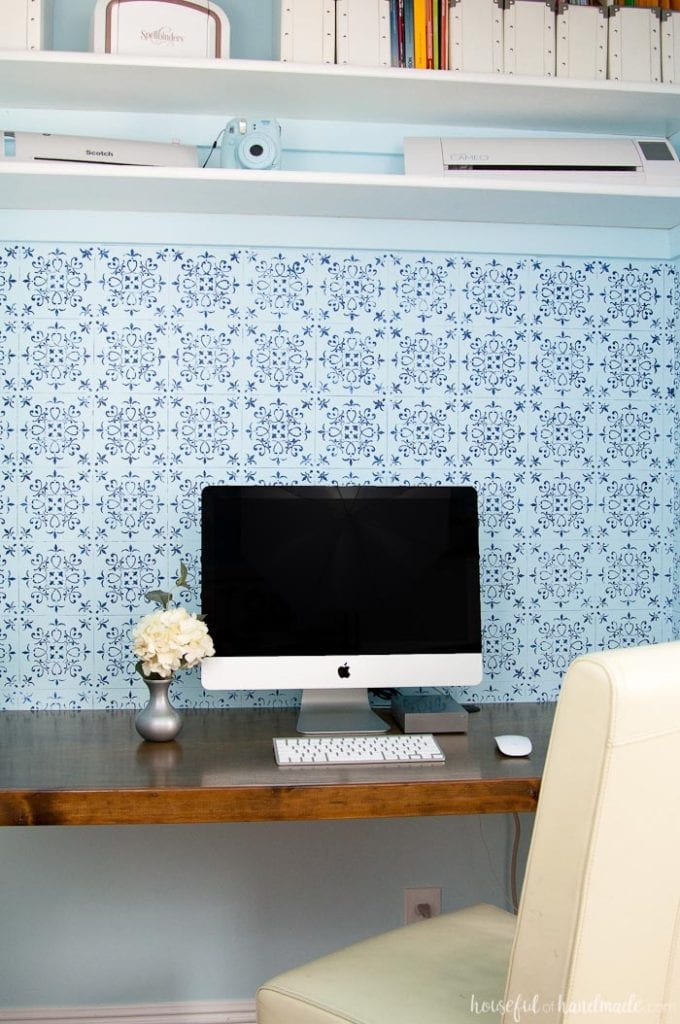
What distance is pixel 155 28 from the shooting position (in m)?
2.08

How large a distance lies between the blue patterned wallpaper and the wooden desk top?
0.42 m

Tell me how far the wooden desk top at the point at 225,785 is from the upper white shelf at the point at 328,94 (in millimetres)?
1324

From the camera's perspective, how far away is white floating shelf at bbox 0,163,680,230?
6.74 ft

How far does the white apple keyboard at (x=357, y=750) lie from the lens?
5.95ft

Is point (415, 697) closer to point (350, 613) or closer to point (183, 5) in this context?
point (350, 613)

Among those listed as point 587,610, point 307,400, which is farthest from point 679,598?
point 307,400

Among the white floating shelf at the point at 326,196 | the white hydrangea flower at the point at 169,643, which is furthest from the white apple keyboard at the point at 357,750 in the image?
the white floating shelf at the point at 326,196

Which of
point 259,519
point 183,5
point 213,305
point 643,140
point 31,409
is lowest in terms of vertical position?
point 259,519

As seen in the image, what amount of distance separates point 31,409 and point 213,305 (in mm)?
466

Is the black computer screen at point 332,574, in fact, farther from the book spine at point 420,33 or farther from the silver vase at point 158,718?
the book spine at point 420,33

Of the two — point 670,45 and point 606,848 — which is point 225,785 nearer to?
point 606,848

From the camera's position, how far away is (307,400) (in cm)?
235

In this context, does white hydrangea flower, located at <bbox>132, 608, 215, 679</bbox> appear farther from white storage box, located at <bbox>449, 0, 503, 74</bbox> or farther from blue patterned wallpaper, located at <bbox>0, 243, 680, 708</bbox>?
white storage box, located at <bbox>449, 0, 503, 74</bbox>

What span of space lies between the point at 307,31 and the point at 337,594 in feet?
3.77
